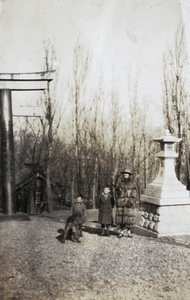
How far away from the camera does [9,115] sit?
5773 millimetres

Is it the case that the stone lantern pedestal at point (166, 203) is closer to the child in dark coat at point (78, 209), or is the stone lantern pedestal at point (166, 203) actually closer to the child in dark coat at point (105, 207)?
the child in dark coat at point (105, 207)

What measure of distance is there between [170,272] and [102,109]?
3760 millimetres

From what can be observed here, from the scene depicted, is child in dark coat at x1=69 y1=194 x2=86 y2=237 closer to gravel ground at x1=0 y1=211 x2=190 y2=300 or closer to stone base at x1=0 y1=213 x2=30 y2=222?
gravel ground at x1=0 y1=211 x2=190 y2=300

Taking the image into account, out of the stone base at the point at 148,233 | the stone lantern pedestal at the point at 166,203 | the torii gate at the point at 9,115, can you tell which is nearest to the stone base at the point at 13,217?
the torii gate at the point at 9,115

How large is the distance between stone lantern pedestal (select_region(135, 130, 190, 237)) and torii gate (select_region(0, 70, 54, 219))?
2.38 m

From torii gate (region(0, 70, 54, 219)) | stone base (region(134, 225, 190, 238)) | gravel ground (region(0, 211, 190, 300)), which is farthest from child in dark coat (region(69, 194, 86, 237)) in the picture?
torii gate (region(0, 70, 54, 219))

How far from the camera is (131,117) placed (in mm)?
7355

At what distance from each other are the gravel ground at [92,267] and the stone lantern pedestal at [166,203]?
221 millimetres

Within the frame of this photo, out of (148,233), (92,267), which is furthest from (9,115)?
(148,233)

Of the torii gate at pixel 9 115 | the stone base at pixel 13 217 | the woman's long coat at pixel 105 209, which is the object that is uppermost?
the torii gate at pixel 9 115

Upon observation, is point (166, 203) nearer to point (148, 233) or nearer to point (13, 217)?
point (148, 233)

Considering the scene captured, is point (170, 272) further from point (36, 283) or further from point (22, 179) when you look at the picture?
point (22, 179)

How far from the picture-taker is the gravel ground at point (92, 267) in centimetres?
350

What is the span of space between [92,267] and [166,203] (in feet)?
6.66
